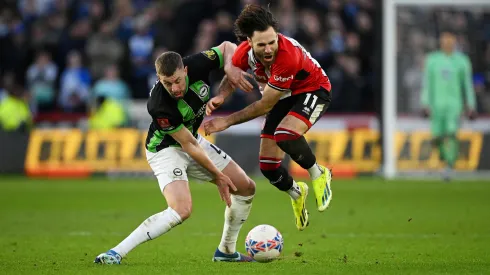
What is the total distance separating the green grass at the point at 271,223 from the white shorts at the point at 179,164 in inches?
29.4

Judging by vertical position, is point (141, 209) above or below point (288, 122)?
below

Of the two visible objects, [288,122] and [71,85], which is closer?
[288,122]

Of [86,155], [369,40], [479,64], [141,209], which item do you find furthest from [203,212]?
[369,40]

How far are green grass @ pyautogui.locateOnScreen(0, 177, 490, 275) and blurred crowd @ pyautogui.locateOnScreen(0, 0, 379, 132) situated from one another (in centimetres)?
308

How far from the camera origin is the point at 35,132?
19594mm

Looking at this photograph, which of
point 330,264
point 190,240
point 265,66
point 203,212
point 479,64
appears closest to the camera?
point 330,264

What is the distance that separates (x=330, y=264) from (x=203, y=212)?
219 inches

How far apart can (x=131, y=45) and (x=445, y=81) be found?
7.51 metres

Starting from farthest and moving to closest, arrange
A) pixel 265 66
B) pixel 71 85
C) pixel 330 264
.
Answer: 1. pixel 71 85
2. pixel 265 66
3. pixel 330 264

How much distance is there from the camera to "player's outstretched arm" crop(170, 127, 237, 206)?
7.96m

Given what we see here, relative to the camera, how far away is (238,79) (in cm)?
826

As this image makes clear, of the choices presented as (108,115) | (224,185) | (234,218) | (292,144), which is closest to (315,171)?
(292,144)

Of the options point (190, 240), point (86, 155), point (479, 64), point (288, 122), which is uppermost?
point (288, 122)

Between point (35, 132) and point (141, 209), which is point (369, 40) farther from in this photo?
point (141, 209)
